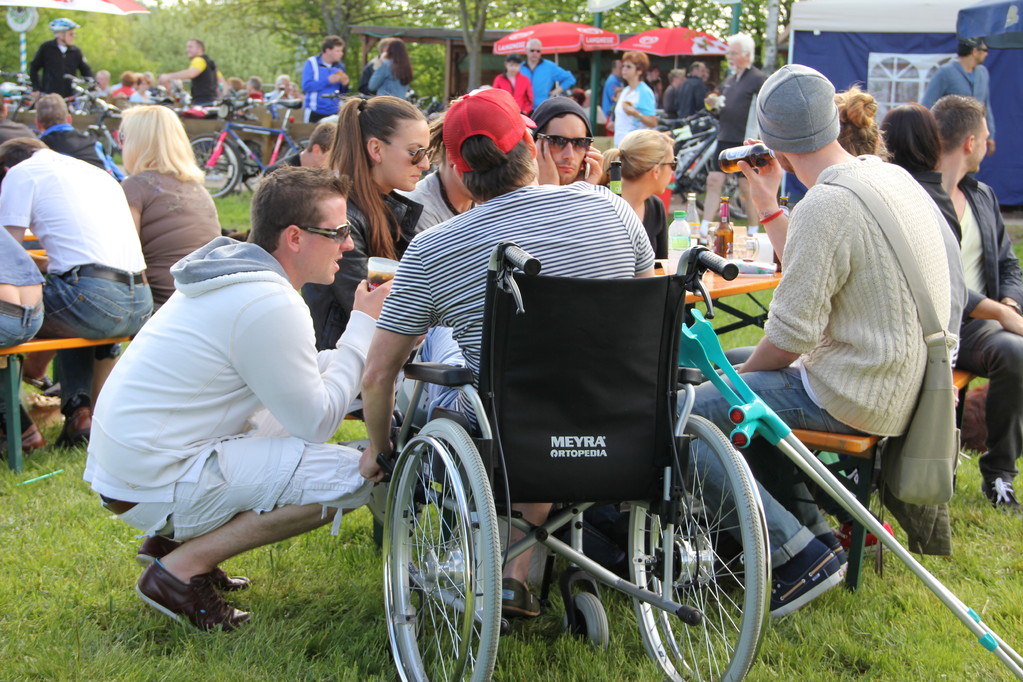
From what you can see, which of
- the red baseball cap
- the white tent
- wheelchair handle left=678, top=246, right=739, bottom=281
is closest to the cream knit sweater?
wheelchair handle left=678, top=246, right=739, bottom=281

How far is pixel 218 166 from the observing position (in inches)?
492

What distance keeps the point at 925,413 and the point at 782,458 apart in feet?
1.58

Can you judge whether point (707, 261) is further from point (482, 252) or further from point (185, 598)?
point (185, 598)

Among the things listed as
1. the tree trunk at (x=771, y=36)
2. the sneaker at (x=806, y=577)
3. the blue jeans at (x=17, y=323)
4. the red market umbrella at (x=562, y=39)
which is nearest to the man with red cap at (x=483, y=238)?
the sneaker at (x=806, y=577)

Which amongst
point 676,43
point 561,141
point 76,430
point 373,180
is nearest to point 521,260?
point 373,180

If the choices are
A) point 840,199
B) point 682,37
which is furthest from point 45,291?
point 682,37

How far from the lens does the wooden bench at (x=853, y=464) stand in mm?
3031

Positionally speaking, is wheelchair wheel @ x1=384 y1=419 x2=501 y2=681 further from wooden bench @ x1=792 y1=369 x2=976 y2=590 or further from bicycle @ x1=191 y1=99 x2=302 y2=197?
bicycle @ x1=191 y1=99 x2=302 y2=197

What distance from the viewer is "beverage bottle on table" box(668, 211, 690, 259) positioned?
516cm

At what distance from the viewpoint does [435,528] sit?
260 centimetres

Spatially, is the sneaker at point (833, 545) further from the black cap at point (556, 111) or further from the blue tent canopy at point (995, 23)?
the blue tent canopy at point (995, 23)

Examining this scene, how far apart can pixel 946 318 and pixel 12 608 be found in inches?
110

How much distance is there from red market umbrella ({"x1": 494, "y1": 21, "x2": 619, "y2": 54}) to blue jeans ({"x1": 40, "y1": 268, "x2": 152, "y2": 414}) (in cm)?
1348

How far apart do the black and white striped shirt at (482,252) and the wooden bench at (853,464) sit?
913mm
